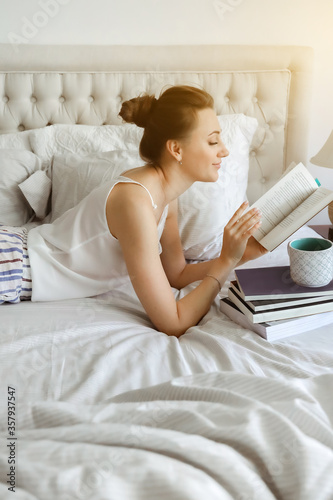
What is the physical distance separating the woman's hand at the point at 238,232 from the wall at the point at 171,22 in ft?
3.90

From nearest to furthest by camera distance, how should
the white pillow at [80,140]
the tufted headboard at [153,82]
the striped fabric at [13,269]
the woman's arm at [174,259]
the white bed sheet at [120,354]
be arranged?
the white bed sheet at [120,354]
the striped fabric at [13,269]
the woman's arm at [174,259]
the white pillow at [80,140]
the tufted headboard at [153,82]

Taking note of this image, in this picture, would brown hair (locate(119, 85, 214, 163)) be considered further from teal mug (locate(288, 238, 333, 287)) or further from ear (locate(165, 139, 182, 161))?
teal mug (locate(288, 238, 333, 287))

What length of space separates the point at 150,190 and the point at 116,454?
855mm

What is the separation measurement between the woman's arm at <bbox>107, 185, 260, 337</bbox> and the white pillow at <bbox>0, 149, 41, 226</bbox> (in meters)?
0.66

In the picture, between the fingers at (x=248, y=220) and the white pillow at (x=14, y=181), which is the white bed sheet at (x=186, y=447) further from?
the white pillow at (x=14, y=181)

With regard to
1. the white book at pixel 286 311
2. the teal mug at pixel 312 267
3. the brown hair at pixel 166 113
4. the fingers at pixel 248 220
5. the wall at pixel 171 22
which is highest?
the wall at pixel 171 22

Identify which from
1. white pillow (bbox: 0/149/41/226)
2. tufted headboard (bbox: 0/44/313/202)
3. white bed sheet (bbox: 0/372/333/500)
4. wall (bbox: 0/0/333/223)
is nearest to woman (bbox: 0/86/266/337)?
white pillow (bbox: 0/149/41/226)

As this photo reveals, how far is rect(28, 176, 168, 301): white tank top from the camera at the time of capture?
146cm

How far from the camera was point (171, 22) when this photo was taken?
2.21 meters

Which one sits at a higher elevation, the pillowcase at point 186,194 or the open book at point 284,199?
the open book at point 284,199

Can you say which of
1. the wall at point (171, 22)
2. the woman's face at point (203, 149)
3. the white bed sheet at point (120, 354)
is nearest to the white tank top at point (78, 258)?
the white bed sheet at point (120, 354)

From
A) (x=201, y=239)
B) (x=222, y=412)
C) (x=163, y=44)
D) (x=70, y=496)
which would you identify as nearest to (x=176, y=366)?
(x=222, y=412)

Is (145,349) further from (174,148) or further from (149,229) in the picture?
(174,148)

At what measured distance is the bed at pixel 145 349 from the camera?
26.6 inches
